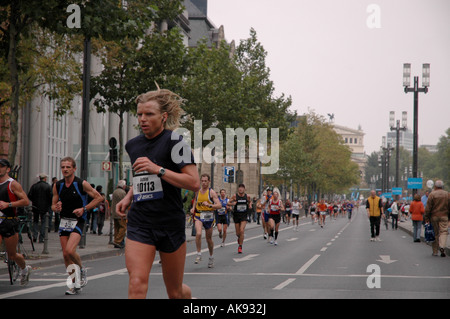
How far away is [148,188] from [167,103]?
2.27ft

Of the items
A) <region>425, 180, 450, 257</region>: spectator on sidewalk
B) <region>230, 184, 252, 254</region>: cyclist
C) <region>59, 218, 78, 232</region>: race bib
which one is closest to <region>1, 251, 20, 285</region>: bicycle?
<region>59, 218, 78, 232</region>: race bib

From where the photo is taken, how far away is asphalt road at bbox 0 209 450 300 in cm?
1059

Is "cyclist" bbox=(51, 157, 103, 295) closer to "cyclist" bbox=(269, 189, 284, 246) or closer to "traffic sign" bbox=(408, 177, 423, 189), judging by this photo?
"cyclist" bbox=(269, 189, 284, 246)

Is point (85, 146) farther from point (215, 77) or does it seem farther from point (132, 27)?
point (215, 77)

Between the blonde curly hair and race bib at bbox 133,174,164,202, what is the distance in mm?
466

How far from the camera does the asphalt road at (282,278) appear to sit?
417 inches

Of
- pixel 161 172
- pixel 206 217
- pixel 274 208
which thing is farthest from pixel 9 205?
pixel 274 208

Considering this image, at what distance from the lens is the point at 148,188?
228 inches

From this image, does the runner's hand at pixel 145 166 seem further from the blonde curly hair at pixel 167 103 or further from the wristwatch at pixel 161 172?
the blonde curly hair at pixel 167 103


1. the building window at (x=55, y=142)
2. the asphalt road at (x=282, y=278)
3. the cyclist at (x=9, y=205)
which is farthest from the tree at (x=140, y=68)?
the cyclist at (x=9, y=205)

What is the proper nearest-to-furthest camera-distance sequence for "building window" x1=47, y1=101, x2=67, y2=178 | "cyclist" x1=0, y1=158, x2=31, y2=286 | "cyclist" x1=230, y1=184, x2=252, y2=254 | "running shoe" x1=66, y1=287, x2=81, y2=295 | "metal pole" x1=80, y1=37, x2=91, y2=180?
"running shoe" x1=66, y1=287, x2=81, y2=295, "cyclist" x1=0, y1=158, x2=31, y2=286, "metal pole" x1=80, y1=37, x2=91, y2=180, "cyclist" x1=230, y1=184, x2=252, y2=254, "building window" x1=47, y1=101, x2=67, y2=178

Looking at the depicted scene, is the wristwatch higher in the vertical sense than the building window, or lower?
lower

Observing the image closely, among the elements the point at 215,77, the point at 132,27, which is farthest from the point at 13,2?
the point at 215,77
